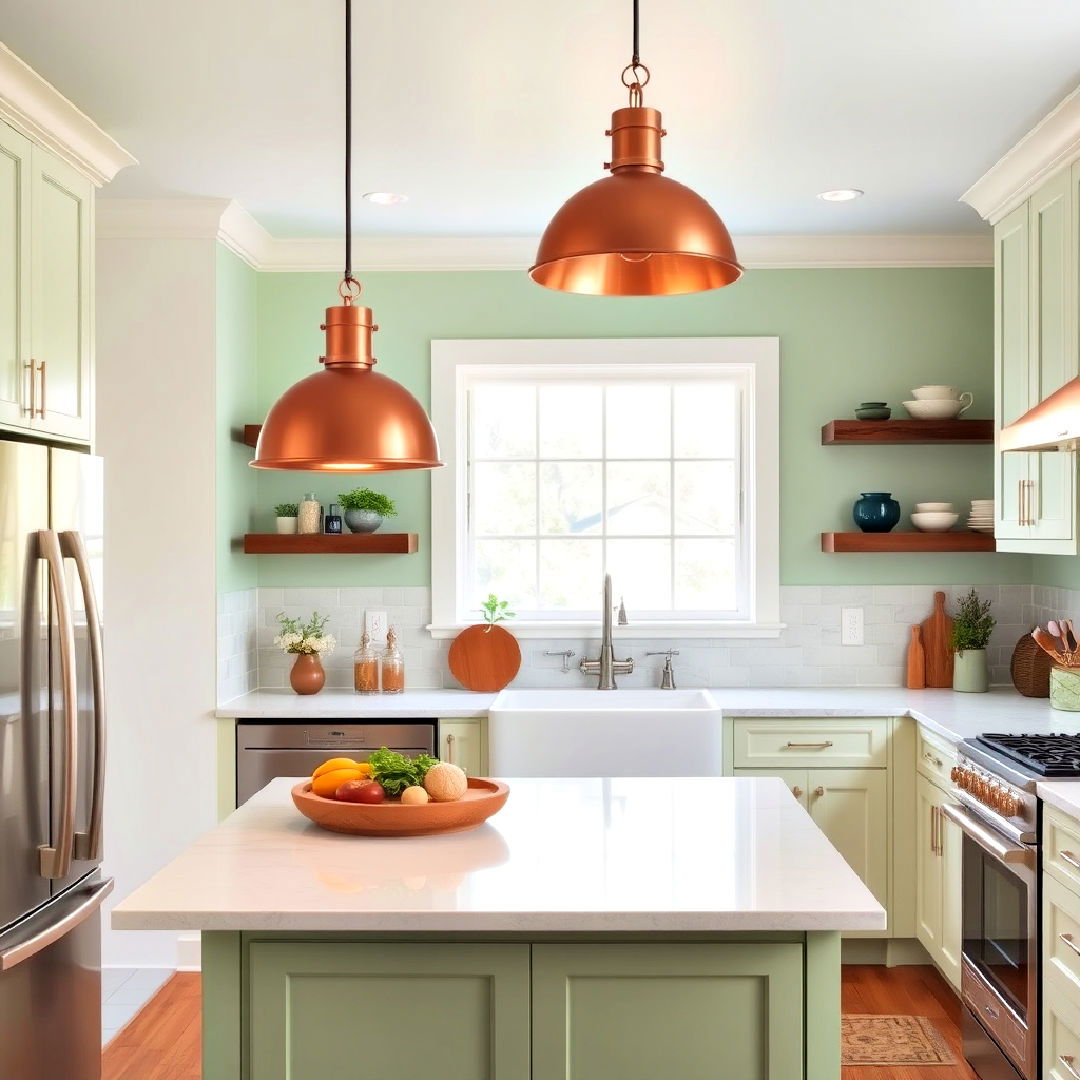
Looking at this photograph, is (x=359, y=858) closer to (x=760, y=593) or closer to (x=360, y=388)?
(x=360, y=388)

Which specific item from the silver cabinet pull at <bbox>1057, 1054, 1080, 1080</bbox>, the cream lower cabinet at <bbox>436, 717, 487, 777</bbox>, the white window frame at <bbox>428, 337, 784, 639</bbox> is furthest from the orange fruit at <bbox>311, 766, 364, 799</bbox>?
the white window frame at <bbox>428, 337, 784, 639</bbox>

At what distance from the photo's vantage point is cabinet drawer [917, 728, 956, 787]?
12.6 feet

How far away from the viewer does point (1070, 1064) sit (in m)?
2.80

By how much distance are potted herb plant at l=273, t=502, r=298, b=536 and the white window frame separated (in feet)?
1.81

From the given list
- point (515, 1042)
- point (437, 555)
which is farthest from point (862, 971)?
point (515, 1042)

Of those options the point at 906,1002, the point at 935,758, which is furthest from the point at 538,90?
the point at 906,1002

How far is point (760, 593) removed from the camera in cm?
485

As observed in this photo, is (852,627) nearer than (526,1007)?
No

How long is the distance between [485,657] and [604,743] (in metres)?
0.78

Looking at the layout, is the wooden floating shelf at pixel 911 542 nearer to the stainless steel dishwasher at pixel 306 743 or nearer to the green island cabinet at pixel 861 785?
the green island cabinet at pixel 861 785

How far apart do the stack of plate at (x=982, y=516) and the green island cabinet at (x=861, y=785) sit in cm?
87

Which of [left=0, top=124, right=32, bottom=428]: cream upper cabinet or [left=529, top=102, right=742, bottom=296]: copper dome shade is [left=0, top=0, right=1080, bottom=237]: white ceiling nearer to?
[left=0, top=124, right=32, bottom=428]: cream upper cabinet

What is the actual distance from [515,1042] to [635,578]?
Result: 2960 mm

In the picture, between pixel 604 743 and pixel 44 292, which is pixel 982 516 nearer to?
pixel 604 743
